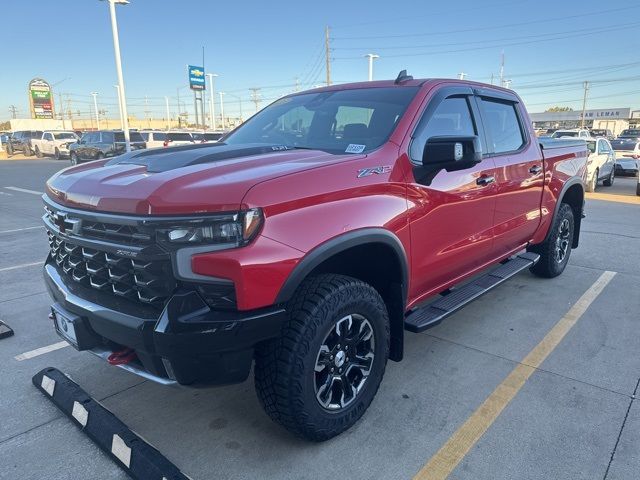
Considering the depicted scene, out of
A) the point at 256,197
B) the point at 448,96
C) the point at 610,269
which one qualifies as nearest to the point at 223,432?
the point at 256,197

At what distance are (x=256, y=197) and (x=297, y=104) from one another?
1.98 meters

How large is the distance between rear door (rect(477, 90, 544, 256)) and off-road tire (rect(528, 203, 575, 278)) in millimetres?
Result: 575

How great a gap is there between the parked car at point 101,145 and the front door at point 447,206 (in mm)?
23519

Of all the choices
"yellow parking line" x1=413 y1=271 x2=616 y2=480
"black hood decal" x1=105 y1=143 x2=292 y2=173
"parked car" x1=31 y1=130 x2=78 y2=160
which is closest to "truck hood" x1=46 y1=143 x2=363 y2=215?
"black hood decal" x1=105 y1=143 x2=292 y2=173

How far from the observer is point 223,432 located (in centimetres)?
278

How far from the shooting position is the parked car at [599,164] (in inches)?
558

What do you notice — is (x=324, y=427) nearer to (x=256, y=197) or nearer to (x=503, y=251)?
(x=256, y=197)

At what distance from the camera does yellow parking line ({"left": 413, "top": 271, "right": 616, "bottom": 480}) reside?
2.48 meters

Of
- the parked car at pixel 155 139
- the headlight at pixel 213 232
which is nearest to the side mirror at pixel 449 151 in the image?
the headlight at pixel 213 232

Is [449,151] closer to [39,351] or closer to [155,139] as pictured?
[39,351]

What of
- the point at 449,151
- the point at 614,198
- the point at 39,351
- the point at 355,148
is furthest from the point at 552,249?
the point at 614,198

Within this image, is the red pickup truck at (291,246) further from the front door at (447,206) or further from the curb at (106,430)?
the curb at (106,430)

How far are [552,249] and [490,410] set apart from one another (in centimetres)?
293

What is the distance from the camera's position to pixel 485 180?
361 cm
